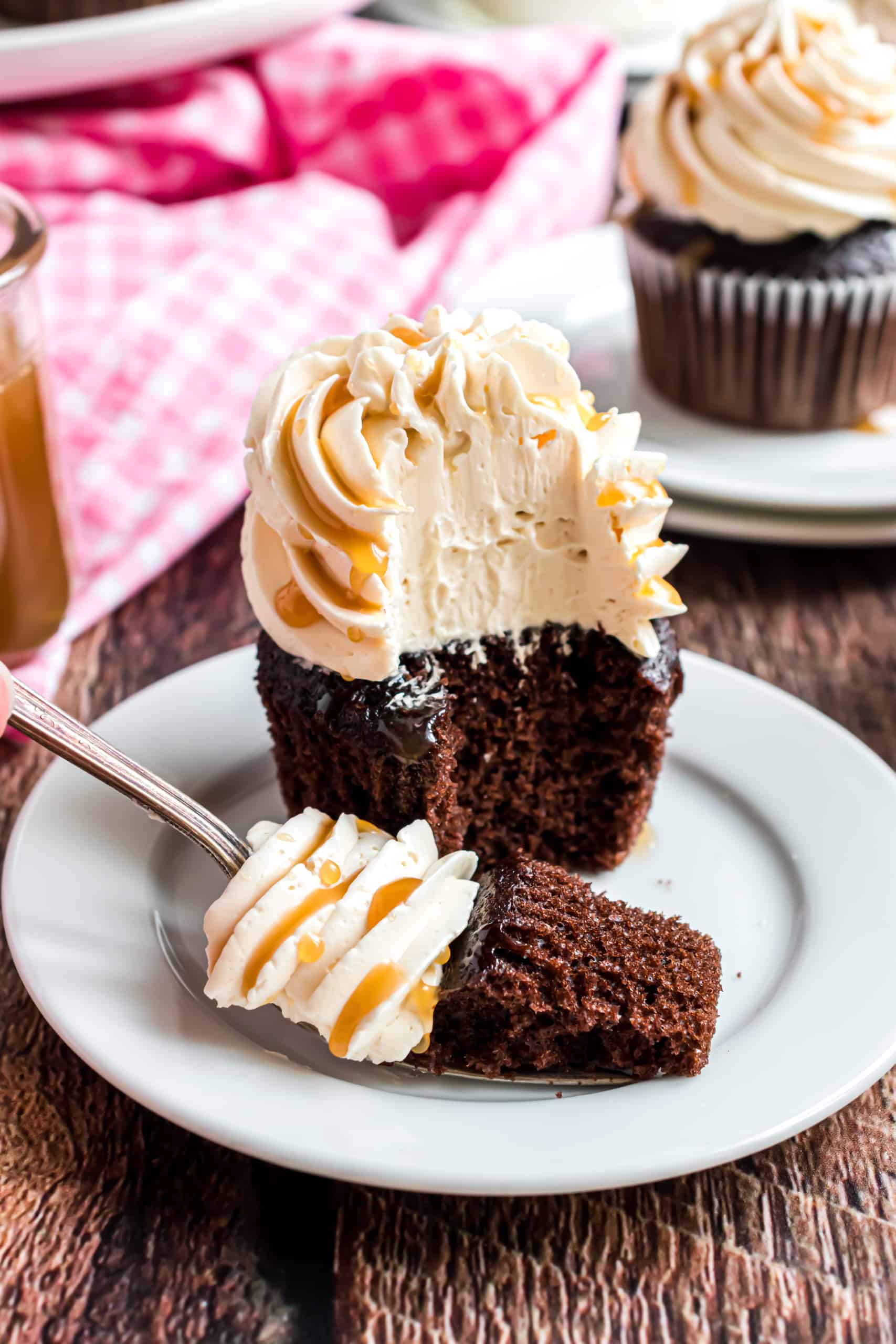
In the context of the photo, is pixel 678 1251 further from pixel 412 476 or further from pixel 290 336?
pixel 290 336

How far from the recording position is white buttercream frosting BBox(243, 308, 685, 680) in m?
2.03

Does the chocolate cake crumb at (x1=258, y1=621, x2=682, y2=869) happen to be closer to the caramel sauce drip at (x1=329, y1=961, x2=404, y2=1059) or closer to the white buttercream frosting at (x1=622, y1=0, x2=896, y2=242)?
the caramel sauce drip at (x1=329, y1=961, x2=404, y2=1059)

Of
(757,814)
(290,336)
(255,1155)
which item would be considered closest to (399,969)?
(255,1155)

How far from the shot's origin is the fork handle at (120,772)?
1972 millimetres

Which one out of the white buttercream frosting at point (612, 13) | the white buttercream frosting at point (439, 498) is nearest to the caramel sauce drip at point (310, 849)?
the white buttercream frosting at point (439, 498)

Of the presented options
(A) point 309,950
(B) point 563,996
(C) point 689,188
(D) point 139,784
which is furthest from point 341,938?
(C) point 689,188

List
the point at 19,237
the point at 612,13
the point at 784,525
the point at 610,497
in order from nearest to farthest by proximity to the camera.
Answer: the point at 610,497 < the point at 19,237 < the point at 784,525 < the point at 612,13

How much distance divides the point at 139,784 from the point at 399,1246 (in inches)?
28.7

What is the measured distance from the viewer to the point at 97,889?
2.13 metres

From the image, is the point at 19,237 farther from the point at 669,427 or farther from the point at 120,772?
the point at 669,427

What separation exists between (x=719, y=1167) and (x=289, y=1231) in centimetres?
55

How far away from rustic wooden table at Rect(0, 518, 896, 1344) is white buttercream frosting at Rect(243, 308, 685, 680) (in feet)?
2.38

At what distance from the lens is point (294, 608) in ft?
6.94

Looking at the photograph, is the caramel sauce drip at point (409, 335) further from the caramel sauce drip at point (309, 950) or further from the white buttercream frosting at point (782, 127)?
the white buttercream frosting at point (782, 127)
